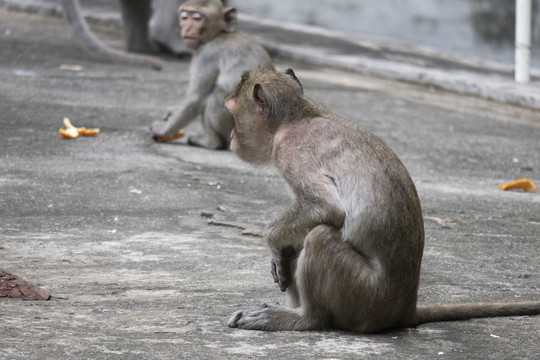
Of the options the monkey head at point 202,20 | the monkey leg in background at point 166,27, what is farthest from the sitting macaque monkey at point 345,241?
the monkey leg in background at point 166,27

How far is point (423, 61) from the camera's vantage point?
11.6m

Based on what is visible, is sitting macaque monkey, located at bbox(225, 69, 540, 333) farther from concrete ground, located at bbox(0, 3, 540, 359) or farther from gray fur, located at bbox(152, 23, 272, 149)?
gray fur, located at bbox(152, 23, 272, 149)

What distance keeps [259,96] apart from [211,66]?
11.5 ft

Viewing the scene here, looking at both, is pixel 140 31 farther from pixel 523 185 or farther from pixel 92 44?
pixel 523 185

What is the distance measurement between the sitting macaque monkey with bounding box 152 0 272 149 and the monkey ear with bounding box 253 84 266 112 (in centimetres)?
331

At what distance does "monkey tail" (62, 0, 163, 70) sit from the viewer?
395 inches

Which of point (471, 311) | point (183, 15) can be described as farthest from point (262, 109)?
point (183, 15)

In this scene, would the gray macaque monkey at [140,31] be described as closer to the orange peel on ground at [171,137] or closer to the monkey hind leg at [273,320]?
the orange peel on ground at [171,137]

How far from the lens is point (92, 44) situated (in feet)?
33.3

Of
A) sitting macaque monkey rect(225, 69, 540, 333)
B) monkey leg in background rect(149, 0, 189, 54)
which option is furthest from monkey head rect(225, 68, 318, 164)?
monkey leg in background rect(149, 0, 189, 54)

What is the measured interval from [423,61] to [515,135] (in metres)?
3.64

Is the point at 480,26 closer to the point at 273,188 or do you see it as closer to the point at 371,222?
the point at 273,188

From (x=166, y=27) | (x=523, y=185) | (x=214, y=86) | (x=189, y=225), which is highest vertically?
(x=214, y=86)

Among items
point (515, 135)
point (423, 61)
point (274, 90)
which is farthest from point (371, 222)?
point (423, 61)
